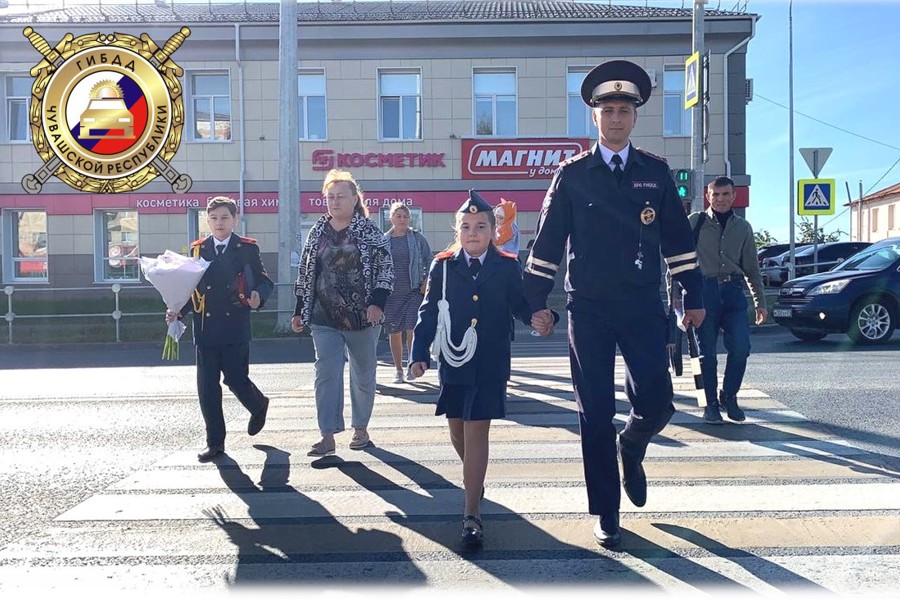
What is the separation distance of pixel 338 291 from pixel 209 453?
1.50 meters

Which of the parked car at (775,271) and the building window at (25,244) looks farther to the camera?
the parked car at (775,271)

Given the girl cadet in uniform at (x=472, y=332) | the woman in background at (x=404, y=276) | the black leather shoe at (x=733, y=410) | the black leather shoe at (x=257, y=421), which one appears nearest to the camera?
the girl cadet in uniform at (x=472, y=332)

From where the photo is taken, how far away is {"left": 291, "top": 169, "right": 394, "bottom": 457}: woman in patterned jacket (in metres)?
5.65

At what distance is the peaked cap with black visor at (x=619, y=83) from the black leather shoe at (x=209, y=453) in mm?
3634

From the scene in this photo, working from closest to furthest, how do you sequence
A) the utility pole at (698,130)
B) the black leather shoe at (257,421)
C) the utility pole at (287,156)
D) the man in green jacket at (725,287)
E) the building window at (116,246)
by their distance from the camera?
the black leather shoe at (257,421)
the man in green jacket at (725,287)
the utility pole at (287,156)
the utility pole at (698,130)
the building window at (116,246)

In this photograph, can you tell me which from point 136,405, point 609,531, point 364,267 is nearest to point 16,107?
point 136,405

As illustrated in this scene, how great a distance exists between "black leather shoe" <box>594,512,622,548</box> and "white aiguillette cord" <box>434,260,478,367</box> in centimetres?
102

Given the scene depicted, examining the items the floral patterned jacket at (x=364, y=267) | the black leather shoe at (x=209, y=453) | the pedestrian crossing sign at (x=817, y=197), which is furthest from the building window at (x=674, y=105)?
the black leather shoe at (x=209, y=453)

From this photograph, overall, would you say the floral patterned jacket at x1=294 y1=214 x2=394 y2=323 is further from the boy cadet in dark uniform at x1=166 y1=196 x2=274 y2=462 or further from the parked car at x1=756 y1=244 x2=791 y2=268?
the parked car at x1=756 y1=244 x2=791 y2=268

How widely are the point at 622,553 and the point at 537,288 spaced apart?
51.8 inches

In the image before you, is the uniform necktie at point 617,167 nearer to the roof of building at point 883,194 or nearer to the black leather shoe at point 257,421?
the black leather shoe at point 257,421

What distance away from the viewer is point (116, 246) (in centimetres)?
2439

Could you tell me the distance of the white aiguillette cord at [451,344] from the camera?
4.16m

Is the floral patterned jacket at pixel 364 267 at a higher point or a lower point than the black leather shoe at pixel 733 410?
higher
